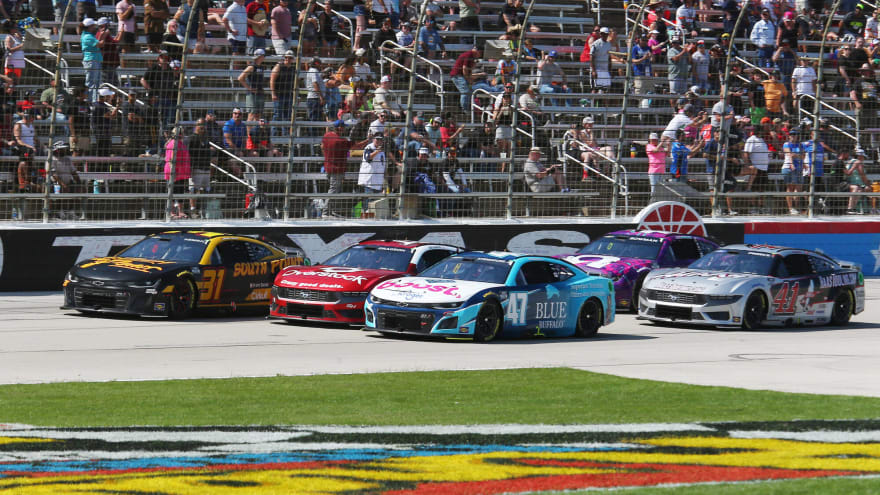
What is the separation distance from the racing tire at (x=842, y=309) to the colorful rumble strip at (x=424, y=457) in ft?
35.1

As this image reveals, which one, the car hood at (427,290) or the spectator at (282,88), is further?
the spectator at (282,88)

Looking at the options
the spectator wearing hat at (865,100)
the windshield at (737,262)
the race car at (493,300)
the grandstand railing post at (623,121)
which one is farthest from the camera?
the spectator wearing hat at (865,100)

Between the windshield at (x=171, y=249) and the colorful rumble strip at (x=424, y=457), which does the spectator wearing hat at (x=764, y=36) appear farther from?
the colorful rumble strip at (x=424, y=457)

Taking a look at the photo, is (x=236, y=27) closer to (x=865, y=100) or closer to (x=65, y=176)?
(x=65, y=176)

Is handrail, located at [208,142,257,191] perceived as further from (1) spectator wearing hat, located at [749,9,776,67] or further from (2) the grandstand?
(1) spectator wearing hat, located at [749,9,776,67]

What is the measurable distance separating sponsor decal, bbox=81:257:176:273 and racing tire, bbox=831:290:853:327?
31.8ft

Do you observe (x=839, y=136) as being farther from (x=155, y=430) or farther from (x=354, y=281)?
(x=155, y=430)

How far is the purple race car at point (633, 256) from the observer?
22.0 metres

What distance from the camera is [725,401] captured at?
11859 mm

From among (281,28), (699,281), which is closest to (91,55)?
(281,28)

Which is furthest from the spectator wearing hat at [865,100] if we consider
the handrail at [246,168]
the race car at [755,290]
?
the handrail at [246,168]

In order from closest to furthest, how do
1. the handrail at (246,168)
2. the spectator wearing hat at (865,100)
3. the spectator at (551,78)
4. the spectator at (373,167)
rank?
1. the handrail at (246,168)
2. the spectator at (373,167)
3. the spectator at (551,78)
4. the spectator wearing hat at (865,100)

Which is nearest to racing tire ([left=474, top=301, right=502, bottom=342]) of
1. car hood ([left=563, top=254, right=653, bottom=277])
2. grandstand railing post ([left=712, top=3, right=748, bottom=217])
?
car hood ([left=563, top=254, right=653, bottom=277])

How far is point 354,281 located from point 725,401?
7428mm
